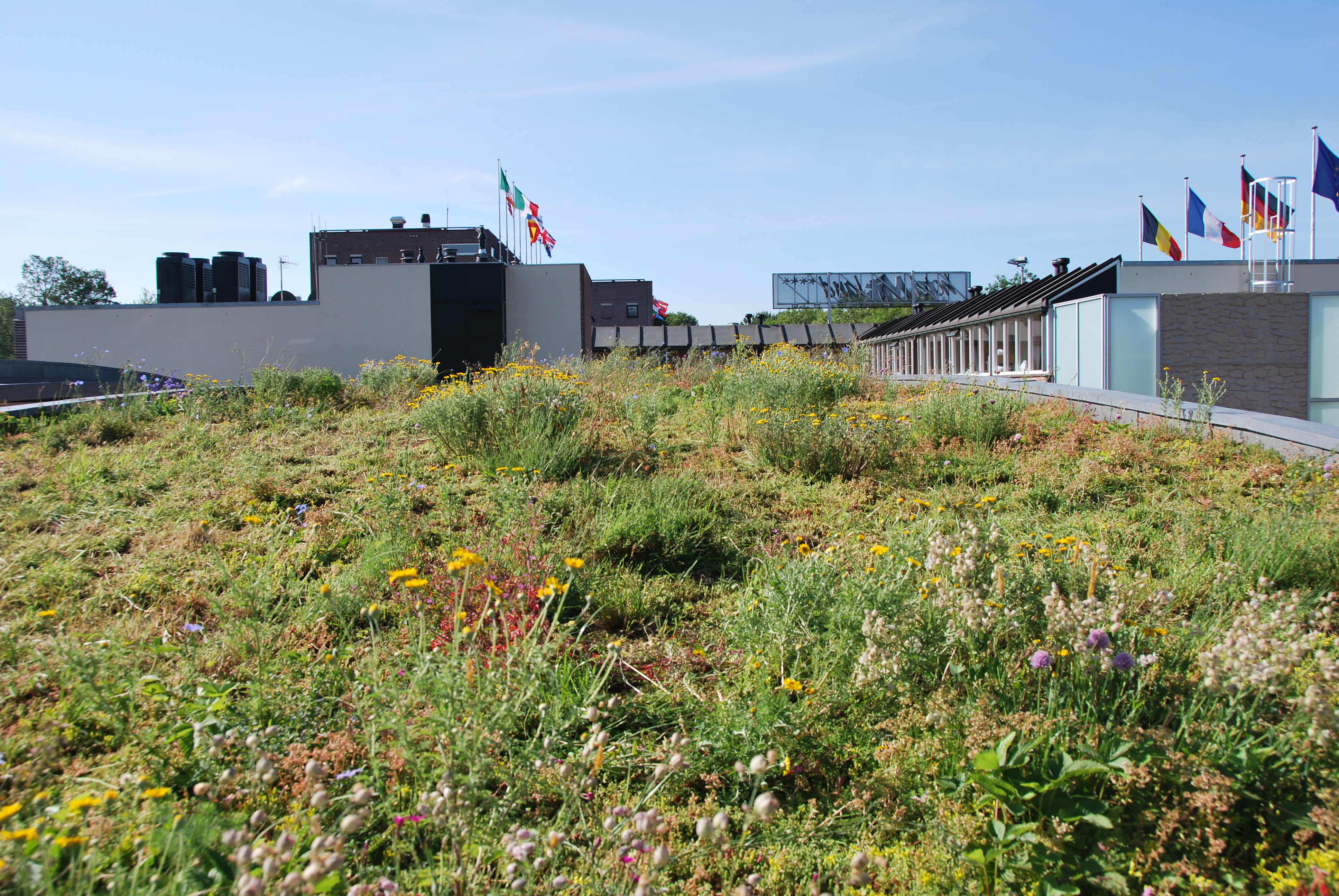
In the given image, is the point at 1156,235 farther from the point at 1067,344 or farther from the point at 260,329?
the point at 260,329

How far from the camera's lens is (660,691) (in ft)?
9.14

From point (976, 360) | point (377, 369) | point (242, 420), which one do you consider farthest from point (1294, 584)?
point (976, 360)

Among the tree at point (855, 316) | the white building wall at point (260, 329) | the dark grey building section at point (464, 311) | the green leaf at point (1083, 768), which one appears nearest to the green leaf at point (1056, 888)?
the green leaf at point (1083, 768)

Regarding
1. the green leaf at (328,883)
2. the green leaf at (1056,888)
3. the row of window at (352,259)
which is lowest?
the green leaf at (1056,888)

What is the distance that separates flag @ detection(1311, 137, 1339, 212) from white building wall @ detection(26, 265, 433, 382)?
2552cm

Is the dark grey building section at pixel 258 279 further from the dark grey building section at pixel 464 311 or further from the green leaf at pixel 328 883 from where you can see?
the green leaf at pixel 328 883

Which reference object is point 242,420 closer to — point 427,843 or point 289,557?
point 289,557

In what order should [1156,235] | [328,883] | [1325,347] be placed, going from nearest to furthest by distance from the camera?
[328,883] → [1325,347] → [1156,235]

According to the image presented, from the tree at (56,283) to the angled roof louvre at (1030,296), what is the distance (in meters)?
64.0

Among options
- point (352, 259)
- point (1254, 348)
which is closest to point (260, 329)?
point (1254, 348)

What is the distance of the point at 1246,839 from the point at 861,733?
3.37ft

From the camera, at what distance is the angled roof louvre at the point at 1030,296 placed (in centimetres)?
1611

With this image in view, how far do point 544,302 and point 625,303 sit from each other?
1491 inches

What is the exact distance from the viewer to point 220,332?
907 inches
